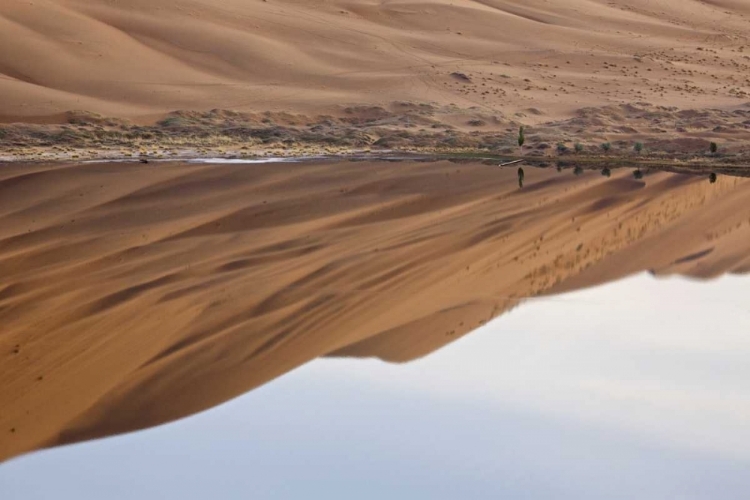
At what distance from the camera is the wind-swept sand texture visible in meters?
10.9

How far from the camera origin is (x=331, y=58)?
49438 mm

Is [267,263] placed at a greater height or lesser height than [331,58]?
greater

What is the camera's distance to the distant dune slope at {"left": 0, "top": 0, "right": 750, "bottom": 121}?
42.8m

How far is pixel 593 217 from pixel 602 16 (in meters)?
44.8

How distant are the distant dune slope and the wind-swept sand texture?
15.1 metres

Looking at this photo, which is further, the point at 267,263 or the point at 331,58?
the point at 331,58

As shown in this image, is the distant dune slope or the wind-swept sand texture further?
the distant dune slope

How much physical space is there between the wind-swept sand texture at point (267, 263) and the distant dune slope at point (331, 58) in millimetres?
15102

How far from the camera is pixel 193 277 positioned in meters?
15.6

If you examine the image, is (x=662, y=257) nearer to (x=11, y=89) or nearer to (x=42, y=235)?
(x=42, y=235)

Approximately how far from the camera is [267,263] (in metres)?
16.7

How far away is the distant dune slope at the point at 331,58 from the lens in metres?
42.8

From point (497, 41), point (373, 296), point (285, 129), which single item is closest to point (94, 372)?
point (373, 296)

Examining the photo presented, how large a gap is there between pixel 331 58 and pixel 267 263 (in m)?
33.5
